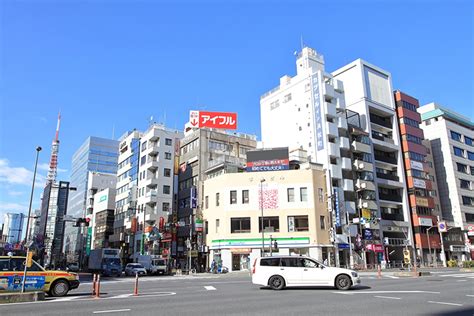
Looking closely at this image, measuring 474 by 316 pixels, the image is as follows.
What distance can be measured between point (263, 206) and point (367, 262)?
18886mm

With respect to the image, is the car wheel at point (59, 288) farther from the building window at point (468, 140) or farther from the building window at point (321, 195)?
the building window at point (468, 140)

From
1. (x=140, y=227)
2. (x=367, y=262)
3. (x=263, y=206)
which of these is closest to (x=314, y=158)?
(x=263, y=206)

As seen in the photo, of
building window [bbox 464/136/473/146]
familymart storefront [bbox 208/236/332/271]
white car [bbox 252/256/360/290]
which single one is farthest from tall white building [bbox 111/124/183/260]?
building window [bbox 464/136/473/146]

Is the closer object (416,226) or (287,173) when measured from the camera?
(287,173)

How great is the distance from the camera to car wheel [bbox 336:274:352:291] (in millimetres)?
17125

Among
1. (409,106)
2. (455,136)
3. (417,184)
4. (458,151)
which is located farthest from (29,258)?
(455,136)

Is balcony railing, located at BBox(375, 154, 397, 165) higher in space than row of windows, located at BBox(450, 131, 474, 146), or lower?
lower

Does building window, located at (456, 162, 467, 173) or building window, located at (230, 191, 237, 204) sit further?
building window, located at (456, 162, 467, 173)

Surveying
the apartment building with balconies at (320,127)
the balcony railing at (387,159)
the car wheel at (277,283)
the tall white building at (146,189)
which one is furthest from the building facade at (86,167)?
the car wheel at (277,283)

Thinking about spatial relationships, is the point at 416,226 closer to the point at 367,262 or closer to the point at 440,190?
the point at 367,262

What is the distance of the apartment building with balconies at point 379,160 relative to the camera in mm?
56844

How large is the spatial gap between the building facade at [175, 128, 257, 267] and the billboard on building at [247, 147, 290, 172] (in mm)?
4991

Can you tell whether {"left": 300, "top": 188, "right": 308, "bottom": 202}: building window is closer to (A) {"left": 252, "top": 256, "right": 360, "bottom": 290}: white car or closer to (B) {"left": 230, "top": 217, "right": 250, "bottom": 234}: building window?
(B) {"left": 230, "top": 217, "right": 250, "bottom": 234}: building window

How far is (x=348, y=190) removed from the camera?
5550cm
